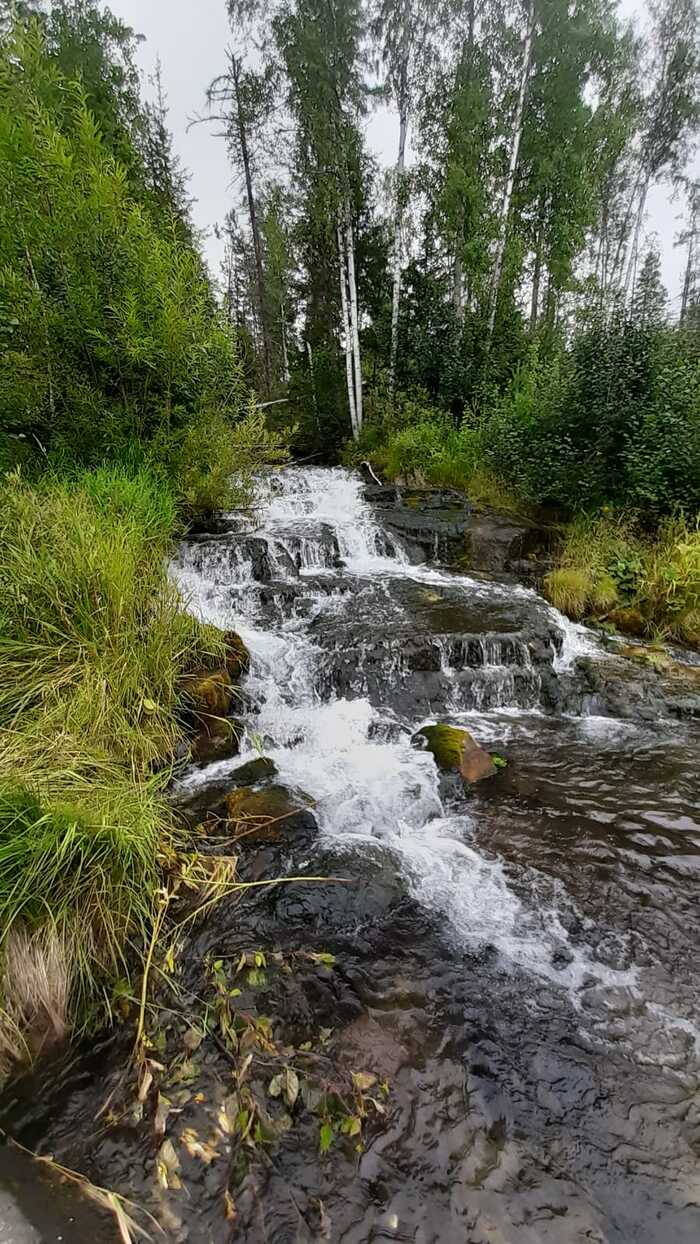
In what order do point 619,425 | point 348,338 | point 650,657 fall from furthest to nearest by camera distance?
point 348,338 → point 619,425 → point 650,657

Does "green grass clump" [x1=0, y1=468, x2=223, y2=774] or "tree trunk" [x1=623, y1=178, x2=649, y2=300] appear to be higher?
"tree trunk" [x1=623, y1=178, x2=649, y2=300]

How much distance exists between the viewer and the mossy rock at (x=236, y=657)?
16.6 feet

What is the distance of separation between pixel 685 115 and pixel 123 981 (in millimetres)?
22276

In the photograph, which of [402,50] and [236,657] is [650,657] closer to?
[236,657]

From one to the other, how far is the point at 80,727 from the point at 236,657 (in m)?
1.98

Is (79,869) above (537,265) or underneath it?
underneath

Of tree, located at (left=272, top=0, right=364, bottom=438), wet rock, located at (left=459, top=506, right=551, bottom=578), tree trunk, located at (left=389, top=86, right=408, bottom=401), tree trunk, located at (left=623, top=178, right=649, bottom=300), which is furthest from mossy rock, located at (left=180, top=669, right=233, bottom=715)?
tree trunk, located at (left=623, top=178, right=649, bottom=300)

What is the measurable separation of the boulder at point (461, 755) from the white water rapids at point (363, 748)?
113 mm

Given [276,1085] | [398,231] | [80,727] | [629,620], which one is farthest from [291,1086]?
[398,231]

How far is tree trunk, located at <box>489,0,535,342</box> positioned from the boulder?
11918 mm

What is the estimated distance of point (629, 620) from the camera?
20.7 ft

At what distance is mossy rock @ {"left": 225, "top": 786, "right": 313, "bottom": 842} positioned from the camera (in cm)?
335

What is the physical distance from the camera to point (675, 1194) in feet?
5.71

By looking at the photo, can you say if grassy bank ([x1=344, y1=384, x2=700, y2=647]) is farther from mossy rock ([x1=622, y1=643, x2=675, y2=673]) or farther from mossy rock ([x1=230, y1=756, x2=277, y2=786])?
mossy rock ([x1=230, y1=756, x2=277, y2=786])
